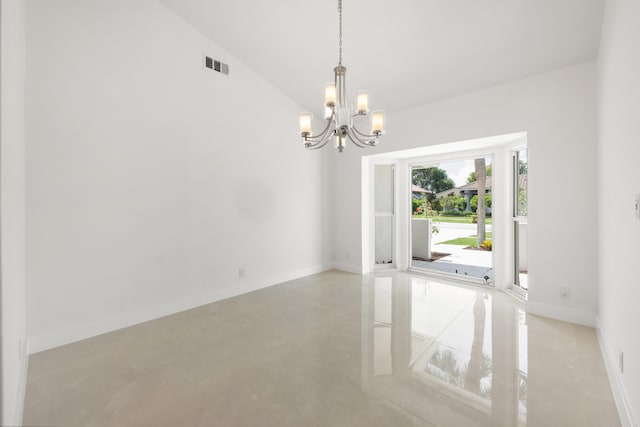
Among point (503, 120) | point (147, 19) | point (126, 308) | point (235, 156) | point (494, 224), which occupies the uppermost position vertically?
point (147, 19)

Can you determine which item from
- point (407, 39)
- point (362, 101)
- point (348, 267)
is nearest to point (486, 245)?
point (348, 267)

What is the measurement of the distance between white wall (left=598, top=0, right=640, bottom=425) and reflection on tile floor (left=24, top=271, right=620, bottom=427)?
0.33 metres

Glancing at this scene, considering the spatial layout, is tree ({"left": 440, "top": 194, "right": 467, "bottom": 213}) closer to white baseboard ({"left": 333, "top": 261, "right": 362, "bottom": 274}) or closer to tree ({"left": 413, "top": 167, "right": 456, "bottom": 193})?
tree ({"left": 413, "top": 167, "right": 456, "bottom": 193})

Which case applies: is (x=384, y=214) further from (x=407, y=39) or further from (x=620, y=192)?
(x=620, y=192)

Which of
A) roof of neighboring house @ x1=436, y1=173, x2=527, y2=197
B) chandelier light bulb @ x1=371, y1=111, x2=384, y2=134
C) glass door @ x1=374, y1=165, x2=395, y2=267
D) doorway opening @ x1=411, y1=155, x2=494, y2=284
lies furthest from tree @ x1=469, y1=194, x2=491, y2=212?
chandelier light bulb @ x1=371, y1=111, x2=384, y2=134

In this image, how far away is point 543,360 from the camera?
2240mm

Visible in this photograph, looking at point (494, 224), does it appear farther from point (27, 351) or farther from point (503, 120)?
point (27, 351)

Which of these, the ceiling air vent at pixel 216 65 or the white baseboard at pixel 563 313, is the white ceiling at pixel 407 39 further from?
the white baseboard at pixel 563 313

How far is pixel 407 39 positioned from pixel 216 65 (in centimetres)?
246

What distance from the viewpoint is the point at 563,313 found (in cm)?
300

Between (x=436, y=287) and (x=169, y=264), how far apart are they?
148 inches

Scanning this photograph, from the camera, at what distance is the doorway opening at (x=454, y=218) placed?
4387mm

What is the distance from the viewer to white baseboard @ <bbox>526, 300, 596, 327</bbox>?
2.88 metres

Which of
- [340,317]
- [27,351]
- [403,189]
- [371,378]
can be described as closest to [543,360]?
[371,378]
